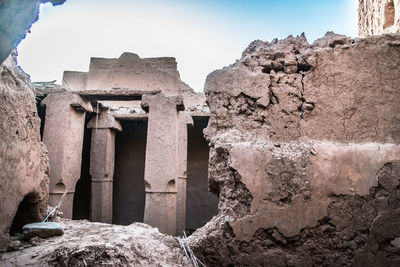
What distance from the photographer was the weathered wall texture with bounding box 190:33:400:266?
2.10 metres

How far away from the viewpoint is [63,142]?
18.7ft

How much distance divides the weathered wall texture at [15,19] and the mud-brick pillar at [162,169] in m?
3.51

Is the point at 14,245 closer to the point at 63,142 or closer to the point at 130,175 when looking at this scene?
the point at 63,142

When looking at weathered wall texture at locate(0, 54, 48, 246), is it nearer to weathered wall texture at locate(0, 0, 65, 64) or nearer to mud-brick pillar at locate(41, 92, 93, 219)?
weathered wall texture at locate(0, 0, 65, 64)

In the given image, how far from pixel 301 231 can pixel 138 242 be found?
→ 55.7 inches

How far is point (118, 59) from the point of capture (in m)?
11.3

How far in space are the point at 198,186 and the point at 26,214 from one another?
571 centimetres

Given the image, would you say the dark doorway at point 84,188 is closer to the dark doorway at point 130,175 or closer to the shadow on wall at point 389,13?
the dark doorway at point 130,175

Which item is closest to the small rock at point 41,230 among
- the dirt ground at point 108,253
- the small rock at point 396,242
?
the dirt ground at point 108,253

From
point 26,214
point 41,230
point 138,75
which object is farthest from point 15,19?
point 138,75

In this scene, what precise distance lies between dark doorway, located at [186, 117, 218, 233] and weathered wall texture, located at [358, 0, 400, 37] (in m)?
4.64

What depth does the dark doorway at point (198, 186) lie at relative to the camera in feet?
28.8

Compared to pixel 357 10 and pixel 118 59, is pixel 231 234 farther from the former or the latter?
pixel 118 59

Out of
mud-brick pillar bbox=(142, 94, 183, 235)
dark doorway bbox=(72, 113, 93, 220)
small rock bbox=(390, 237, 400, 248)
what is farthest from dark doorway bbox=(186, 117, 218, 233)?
small rock bbox=(390, 237, 400, 248)
